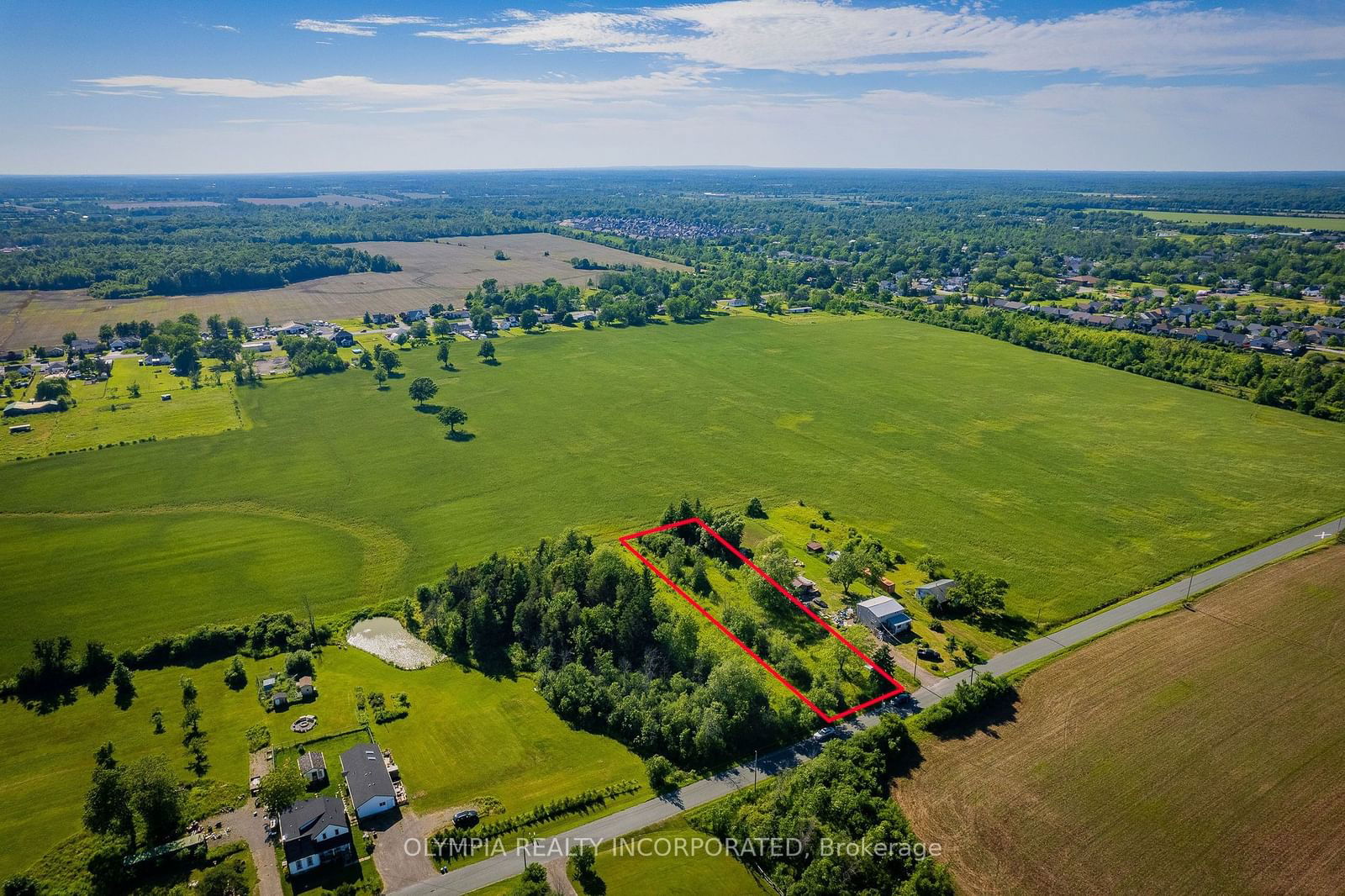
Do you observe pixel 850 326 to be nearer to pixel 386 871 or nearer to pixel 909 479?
pixel 909 479

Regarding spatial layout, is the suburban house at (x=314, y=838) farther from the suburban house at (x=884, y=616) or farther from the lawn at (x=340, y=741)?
the suburban house at (x=884, y=616)

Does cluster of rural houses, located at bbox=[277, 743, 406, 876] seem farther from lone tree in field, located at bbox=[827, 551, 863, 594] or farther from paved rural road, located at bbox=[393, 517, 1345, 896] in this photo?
lone tree in field, located at bbox=[827, 551, 863, 594]

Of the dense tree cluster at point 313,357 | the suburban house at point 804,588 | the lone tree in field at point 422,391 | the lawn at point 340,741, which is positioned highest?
the dense tree cluster at point 313,357

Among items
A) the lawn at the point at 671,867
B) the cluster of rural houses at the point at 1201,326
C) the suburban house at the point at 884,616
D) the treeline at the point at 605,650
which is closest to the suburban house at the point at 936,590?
the suburban house at the point at 884,616

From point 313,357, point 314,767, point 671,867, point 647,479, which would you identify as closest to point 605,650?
point 671,867

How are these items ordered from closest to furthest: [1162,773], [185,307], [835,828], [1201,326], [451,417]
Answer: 1. [835,828]
2. [1162,773]
3. [451,417]
4. [1201,326]
5. [185,307]

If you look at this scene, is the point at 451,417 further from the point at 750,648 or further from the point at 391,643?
the point at 750,648

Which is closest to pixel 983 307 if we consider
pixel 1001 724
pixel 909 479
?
pixel 909 479
